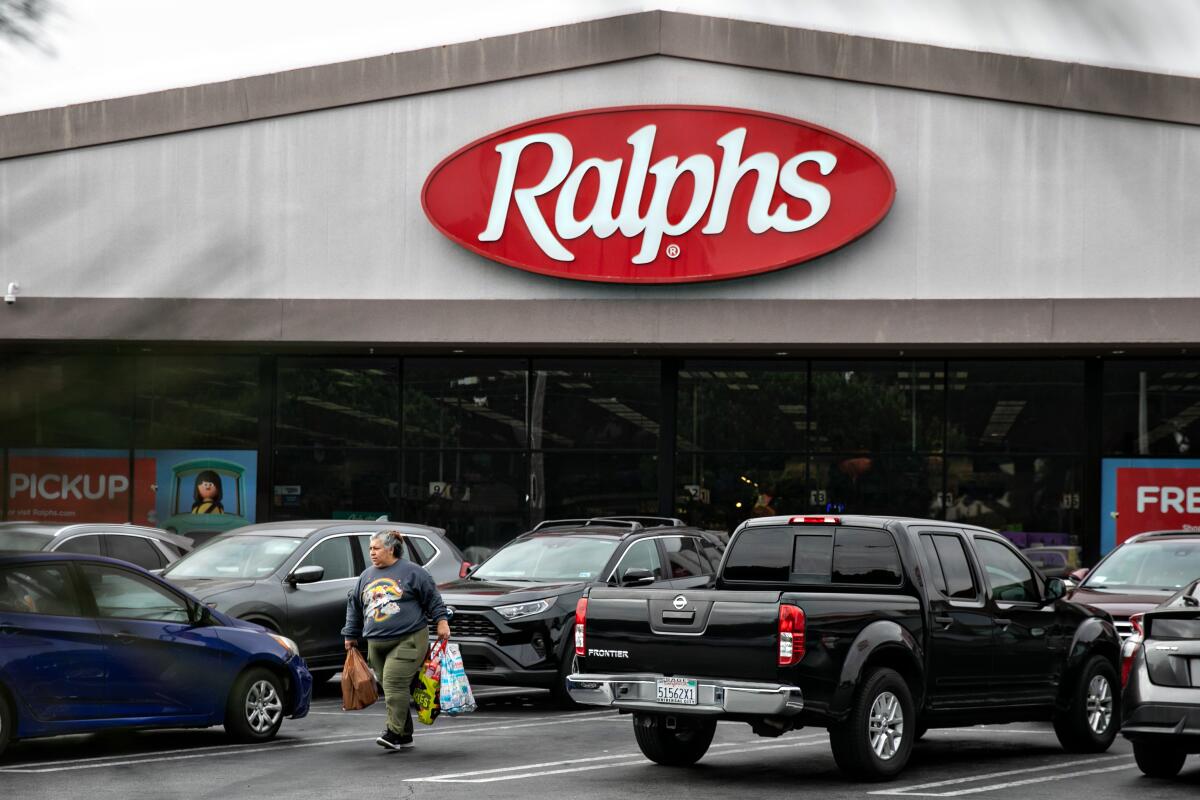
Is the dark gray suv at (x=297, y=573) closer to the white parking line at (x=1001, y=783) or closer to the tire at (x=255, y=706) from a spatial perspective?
the tire at (x=255, y=706)

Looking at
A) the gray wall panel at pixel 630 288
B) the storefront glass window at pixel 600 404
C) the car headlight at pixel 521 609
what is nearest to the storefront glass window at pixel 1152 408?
the gray wall panel at pixel 630 288

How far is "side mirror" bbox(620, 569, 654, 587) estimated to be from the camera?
47.5ft

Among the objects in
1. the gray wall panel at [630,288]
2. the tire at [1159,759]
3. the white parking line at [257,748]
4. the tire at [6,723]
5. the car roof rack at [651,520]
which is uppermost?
the gray wall panel at [630,288]

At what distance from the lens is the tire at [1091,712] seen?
38.3 feet

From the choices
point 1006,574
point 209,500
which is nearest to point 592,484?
point 209,500

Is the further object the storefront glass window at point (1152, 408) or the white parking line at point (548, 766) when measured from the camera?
the storefront glass window at point (1152, 408)

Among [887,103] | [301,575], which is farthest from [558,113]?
[301,575]

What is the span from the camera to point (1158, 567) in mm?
15500

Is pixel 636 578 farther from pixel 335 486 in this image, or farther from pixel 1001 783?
pixel 335 486

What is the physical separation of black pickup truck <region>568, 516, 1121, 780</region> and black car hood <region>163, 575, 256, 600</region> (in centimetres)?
585

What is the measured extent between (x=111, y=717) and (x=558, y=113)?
47.3 feet

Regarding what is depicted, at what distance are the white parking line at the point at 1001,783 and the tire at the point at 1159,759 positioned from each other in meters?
0.50

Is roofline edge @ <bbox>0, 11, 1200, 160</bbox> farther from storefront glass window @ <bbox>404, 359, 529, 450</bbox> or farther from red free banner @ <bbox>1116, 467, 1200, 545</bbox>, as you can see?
red free banner @ <bbox>1116, 467, 1200, 545</bbox>

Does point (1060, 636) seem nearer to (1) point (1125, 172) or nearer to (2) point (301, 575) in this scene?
(2) point (301, 575)
